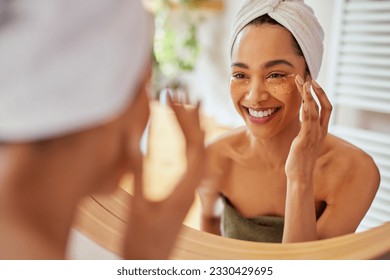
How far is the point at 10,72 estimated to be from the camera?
39cm

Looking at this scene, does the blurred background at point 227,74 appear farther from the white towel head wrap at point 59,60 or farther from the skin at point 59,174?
the white towel head wrap at point 59,60

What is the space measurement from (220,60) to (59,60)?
32 cm

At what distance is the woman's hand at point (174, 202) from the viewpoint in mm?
567

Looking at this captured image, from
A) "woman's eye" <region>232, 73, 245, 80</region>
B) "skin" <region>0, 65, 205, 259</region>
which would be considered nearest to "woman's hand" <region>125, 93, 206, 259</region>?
"skin" <region>0, 65, 205, 259</region>

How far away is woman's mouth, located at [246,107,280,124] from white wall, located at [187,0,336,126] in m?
0.03

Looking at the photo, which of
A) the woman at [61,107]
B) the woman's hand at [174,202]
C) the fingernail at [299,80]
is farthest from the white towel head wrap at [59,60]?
the fingernail at [299,80]

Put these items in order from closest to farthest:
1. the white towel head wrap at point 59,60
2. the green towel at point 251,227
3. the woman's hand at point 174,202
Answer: the white towel head wrap at point 59,60
the woman's hand at point 174,202
the green towel at point 251,227

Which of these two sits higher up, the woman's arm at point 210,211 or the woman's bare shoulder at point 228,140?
the woman's bare shoulder at point 228,140

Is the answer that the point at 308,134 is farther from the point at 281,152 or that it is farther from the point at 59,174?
the point at 59,174

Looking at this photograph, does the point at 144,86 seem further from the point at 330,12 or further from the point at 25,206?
the point at 330,12

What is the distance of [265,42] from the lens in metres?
0.61

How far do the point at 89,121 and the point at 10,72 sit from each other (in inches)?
3.1

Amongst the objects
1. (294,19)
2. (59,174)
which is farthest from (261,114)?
(59,174)
